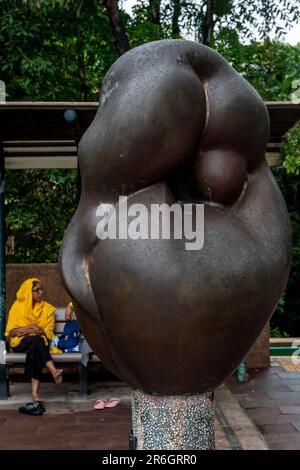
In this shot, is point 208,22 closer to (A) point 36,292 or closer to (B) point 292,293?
(A) point 36,292

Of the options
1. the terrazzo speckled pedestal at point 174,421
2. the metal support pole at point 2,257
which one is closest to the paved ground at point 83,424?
the metal support pole at point 2,257

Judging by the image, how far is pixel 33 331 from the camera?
6133mm

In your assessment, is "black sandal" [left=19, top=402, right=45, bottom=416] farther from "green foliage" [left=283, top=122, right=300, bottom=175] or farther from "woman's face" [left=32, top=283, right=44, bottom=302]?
"green foliage" [left=283, top=122, right=300, bottom=175]

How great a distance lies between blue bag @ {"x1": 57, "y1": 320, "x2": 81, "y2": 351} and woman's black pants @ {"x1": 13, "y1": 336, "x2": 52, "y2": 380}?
0.52 meters

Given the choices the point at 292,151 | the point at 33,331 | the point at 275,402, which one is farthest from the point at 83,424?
the point at 292,151

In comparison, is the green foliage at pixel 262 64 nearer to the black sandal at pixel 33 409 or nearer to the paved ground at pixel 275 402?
the paved ground at pixel 275 402

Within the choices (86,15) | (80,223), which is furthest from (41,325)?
(86,15)

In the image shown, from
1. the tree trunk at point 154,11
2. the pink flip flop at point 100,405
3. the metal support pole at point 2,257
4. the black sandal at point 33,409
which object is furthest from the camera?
the tree trunk at point 154,11

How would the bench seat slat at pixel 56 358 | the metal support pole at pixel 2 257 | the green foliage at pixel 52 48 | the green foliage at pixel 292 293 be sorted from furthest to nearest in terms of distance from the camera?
the green foliage at pixel 292 293
the green foliage at pixel 52 48
the metal support pole at pixel 2 257
the bench seat slat at pixel 56 358

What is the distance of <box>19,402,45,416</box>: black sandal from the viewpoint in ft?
18.7

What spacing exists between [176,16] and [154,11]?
2.03 ft

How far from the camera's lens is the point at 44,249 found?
998 centimetres

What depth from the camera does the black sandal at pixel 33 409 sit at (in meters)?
5.70

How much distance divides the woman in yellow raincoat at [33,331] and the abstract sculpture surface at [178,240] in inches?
127
